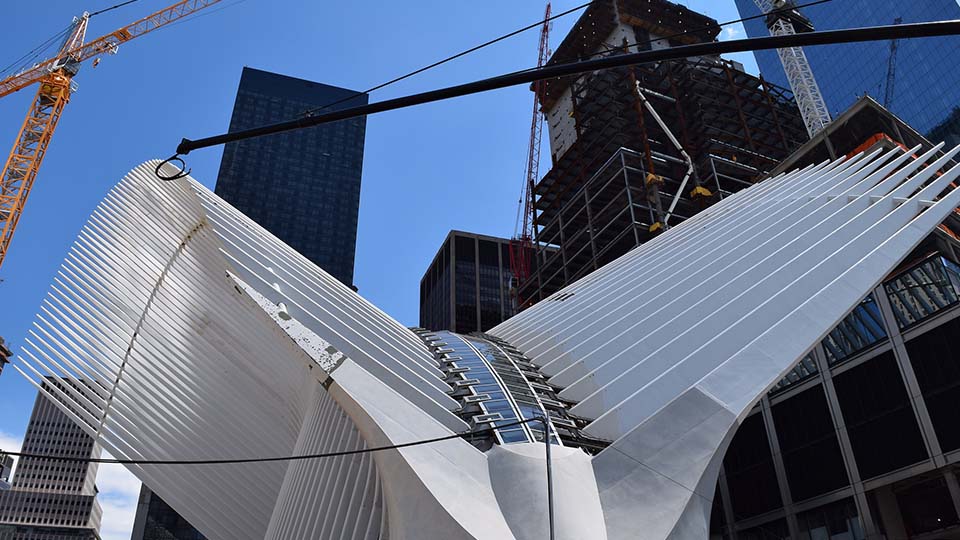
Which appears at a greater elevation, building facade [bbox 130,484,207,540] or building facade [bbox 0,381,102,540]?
building facade [bbox 0,381,102,540]

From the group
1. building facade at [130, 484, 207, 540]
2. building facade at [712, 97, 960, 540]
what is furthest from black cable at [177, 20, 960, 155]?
building facade at [130, 484, 207, 540]

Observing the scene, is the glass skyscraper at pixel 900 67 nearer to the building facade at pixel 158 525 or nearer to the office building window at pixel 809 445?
the office building window at pixel 809 445

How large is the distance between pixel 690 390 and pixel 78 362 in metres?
23.3

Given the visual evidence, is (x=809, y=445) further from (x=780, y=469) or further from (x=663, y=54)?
(x=663, y=54)

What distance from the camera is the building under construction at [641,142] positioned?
8556 centimetres

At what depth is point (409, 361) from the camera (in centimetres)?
2706

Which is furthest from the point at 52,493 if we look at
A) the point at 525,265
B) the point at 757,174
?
the point at 757,174

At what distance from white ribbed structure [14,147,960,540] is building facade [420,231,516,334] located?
456ft

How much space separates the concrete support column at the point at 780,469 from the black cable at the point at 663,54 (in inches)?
1623

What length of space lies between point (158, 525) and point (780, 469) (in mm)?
140993

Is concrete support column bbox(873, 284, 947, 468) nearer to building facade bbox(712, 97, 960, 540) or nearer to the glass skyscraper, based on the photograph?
building facade bbox(712, 97, 960, 540)

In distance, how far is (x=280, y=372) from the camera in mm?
26641

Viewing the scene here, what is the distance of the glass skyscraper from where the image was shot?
114250mm

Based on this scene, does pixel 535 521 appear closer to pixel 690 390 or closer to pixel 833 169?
pixel 690 390
